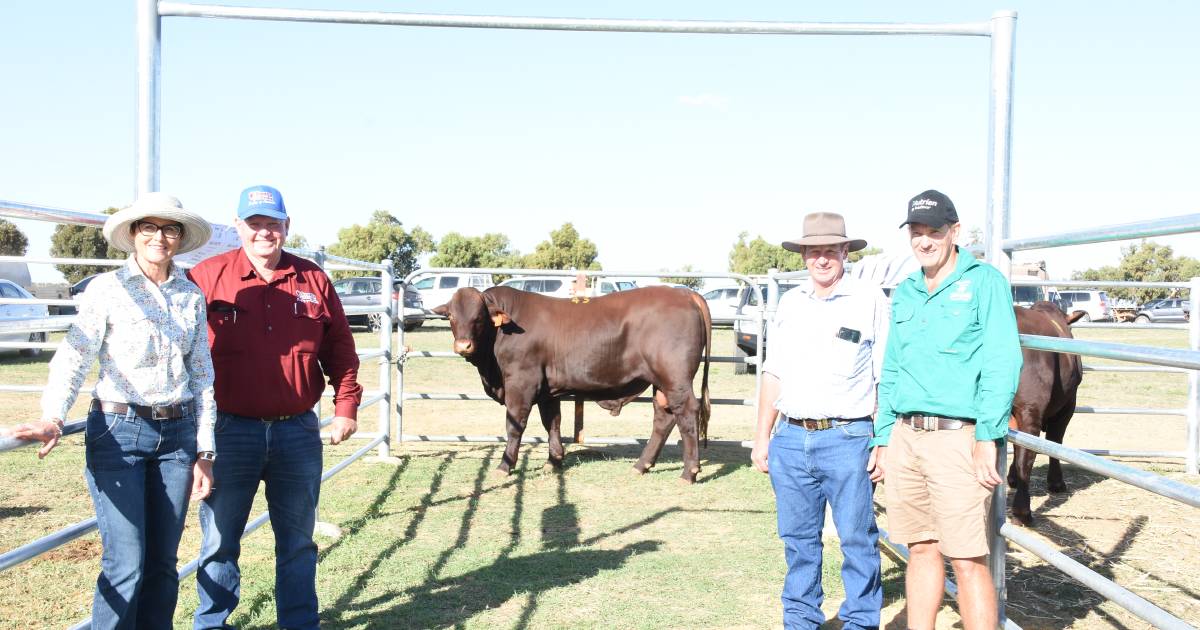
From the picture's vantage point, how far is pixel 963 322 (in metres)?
3.17

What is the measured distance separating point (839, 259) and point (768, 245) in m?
60.3

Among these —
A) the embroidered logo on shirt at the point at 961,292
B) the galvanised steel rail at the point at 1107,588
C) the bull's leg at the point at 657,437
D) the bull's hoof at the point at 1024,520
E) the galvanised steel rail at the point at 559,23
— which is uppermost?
the galvanised steel rail at the point at 559,23

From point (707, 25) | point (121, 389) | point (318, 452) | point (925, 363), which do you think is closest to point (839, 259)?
point (925, 363)

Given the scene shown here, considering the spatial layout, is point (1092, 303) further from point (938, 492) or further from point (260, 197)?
point (260, 197)

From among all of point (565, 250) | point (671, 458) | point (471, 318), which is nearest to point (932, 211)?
point (471, 318)

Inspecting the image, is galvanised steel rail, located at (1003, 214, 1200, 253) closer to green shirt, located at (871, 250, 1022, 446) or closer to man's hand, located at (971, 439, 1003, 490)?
green shirt, located at (871, 250, 1022, 446)

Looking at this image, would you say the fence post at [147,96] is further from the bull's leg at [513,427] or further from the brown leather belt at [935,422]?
the bull's leg at [513,427]

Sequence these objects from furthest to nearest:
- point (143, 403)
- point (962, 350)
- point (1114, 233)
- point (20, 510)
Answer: point (20, 510), point (962, 350), point (1114, 233), point (143, 403)

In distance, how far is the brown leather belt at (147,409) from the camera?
2.63m

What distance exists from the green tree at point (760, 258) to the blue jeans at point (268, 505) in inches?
2219

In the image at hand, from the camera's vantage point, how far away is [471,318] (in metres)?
7.78

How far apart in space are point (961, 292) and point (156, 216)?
2.77m

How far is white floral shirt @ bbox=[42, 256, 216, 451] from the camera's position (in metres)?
2.54

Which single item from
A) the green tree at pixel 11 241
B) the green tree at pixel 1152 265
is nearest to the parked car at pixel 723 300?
the green tree at pixel 11 241
